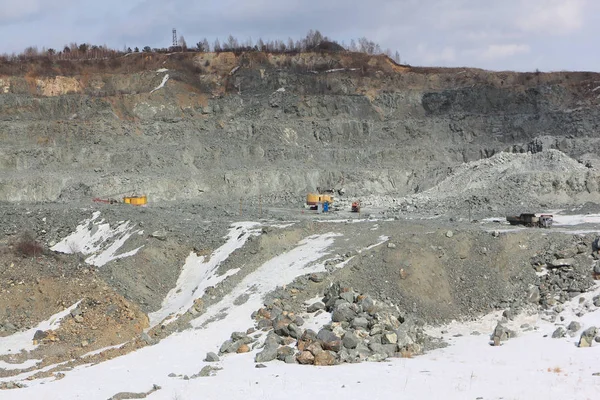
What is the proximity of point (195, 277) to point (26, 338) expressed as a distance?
235 inches

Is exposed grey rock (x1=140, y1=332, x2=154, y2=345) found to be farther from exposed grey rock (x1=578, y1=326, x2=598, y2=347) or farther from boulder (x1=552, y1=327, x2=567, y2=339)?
exposed grey rock (x1=578, y1=326, x2=598, y2=347)

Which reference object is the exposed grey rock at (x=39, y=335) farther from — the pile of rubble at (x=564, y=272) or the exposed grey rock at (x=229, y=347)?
the pile of rubble at (x=564, y=272)

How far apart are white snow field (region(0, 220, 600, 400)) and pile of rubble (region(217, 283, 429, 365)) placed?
0.32 m

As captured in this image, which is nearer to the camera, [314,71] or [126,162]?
[126,162]

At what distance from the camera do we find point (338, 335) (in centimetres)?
1516

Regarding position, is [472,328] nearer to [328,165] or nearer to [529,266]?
[529,266]

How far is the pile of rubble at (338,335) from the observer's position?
14.6m

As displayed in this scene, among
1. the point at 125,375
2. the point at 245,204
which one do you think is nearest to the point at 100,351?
the point at 125,375

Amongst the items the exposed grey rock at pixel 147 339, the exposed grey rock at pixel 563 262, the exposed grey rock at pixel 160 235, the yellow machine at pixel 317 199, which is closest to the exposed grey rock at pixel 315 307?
the exposed grey rock at pixel 147 339

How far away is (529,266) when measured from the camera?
61.5ft

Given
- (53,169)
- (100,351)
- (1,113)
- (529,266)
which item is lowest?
(100,351)

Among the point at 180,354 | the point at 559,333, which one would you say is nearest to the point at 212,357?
the point at 180,354

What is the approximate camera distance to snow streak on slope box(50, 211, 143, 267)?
26859 mm

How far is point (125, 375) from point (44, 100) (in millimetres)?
49016
